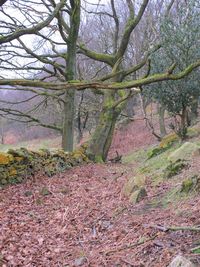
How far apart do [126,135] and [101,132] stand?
44.8 ft

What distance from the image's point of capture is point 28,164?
862cm

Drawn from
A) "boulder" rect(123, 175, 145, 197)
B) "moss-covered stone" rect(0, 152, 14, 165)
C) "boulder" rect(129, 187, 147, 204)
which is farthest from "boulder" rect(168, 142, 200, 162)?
"moss-covered stone" rect(0, 152, 14, 165)

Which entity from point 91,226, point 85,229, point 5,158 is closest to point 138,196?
point 91,226

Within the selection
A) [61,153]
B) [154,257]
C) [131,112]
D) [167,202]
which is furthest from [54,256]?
[131,112]

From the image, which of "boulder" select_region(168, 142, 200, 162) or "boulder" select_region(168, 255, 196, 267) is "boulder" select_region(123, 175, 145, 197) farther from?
"boulder" select_region(168, 255, 196, 267)

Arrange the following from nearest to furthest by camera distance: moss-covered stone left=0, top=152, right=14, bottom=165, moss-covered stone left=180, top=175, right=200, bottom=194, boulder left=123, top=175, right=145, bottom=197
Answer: moss-covered stone left=180, top=175, right=200, bottom=194 → boulder left=123, top=175, right=145, bottom=197 → moss-covered stone left=0, top=152, right=14, bottom=165

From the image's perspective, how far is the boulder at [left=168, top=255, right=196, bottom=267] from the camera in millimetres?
3091

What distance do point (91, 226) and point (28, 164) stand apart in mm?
3726

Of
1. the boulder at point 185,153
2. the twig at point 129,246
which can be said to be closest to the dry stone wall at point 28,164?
the boulder at point 185,153

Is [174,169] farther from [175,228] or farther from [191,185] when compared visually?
[175,228]

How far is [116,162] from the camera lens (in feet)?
43.2

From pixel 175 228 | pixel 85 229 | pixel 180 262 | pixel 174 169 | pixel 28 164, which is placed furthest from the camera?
pixel 28 164

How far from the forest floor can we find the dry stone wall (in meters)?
0.46

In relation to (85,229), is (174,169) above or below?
above
